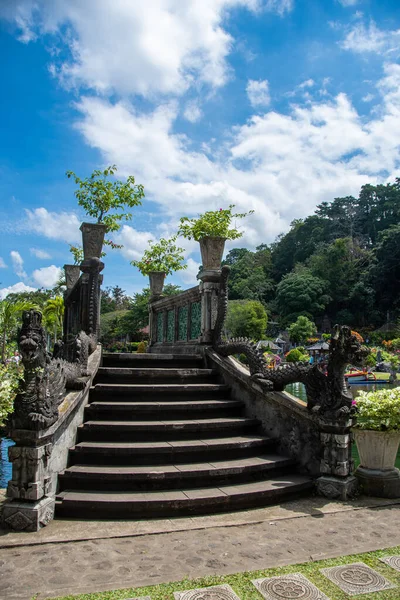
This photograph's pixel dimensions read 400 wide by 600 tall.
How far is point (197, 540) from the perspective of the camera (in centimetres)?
359

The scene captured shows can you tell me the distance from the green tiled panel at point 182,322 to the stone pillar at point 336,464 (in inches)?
162

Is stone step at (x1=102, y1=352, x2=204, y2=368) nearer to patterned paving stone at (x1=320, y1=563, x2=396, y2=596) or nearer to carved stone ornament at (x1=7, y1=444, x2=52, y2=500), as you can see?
carved stone ornament at (x1=7, y1=444, x2=52, y2=500)

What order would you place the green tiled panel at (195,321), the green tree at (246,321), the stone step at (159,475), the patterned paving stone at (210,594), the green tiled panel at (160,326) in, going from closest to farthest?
the patterned paving stone at (210,594)
the stone step at (159,475)
the green tiled panel at (195,321)
the green tiled panel at (160,326)
the green tree at (246,321)

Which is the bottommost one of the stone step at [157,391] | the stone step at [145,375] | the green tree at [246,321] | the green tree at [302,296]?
the stone step at [157,391]

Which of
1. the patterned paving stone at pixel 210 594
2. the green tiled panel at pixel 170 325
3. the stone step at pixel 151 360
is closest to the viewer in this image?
the patterned paving stone at pixel 210 594

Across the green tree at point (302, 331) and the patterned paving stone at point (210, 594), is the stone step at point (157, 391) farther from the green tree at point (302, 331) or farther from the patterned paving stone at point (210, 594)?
the green tree at point (302, 331)

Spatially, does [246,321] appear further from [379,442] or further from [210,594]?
[210,594]

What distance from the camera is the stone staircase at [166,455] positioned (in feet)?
13.5

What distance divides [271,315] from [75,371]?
59.2 meters

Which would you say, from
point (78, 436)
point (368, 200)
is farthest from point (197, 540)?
point (368, 200)

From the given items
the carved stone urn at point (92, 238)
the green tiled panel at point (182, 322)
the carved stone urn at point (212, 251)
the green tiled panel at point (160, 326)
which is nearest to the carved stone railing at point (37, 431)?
the carved stone urn at point (92, 238)

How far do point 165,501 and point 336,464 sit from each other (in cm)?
200

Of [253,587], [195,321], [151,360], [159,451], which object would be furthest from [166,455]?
[195,321]

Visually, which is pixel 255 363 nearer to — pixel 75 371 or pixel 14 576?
pixel 75 371
